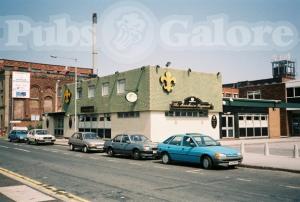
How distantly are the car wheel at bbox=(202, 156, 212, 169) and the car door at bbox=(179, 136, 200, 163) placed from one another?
35 cm

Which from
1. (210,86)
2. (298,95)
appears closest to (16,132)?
(210,86)

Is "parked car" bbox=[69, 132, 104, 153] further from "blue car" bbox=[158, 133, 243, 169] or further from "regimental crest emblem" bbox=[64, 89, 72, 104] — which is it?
"regimental crest emblem" bbox=[64, 89, 72, 104]

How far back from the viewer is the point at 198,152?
15773 millimetres

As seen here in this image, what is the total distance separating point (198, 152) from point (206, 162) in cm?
63

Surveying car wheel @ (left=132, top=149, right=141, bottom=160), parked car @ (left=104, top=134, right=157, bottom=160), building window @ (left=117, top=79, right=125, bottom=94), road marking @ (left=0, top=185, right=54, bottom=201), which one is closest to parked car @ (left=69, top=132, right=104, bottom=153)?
parked car @ (left=104, top=134, right=157, bottom=160)

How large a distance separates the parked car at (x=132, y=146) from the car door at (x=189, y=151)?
3.77m

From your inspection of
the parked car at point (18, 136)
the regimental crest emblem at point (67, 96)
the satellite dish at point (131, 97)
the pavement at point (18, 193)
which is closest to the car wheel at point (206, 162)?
the pavement at point (18, 193)

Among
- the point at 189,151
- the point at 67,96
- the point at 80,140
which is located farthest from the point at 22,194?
the point at 67,96

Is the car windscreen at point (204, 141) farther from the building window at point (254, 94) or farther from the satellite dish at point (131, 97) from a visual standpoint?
the building window at point (254, 94)

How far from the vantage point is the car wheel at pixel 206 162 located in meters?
15.2

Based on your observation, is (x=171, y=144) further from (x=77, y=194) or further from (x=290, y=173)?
(x=77, y=194)

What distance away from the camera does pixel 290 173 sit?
13906 millimetres

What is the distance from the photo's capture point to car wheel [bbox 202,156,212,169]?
15227 mm

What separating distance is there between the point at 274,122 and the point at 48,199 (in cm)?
3849
